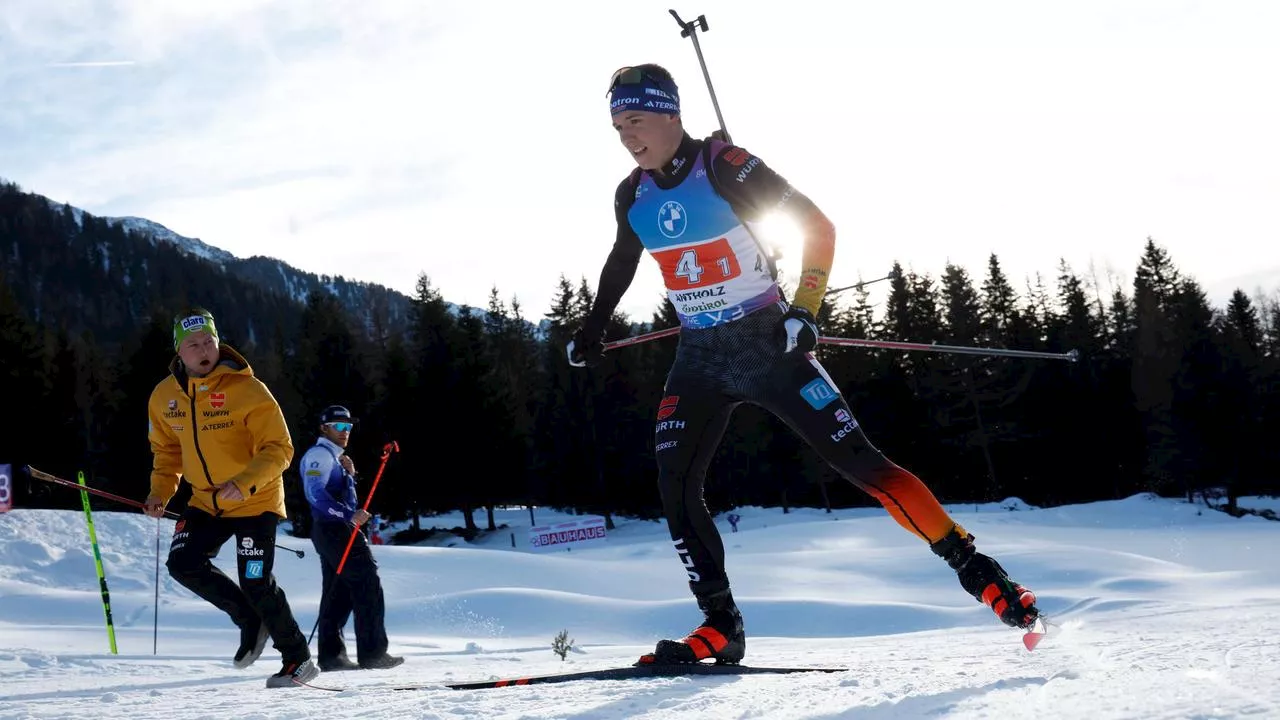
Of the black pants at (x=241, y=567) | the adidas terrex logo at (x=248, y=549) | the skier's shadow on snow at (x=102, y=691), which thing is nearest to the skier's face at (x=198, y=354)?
the black pants at (x=241, y=567)

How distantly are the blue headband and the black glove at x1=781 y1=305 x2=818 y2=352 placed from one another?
1.07 meters

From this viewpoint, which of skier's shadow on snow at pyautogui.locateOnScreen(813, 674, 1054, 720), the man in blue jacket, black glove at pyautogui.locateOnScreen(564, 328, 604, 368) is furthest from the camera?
the man in blue jacket

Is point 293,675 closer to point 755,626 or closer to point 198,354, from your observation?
point 198,354

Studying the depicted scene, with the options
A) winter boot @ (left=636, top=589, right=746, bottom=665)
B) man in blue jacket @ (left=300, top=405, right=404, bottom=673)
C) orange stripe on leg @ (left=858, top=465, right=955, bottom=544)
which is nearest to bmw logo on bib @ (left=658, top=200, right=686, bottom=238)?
orange stripe on leg @ (left=858, top=465, right=955, bottom=544)

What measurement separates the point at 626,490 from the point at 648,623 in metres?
25.7

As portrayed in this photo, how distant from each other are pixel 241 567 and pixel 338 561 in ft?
8.56

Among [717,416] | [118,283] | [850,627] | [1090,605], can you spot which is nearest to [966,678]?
[717,416]

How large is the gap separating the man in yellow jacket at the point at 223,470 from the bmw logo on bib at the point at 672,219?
7.58 feet

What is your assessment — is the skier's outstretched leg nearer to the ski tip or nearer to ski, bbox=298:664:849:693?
the ski tip

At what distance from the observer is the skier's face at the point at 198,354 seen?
16.6 feet

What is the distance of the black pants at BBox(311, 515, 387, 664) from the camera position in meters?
7.57

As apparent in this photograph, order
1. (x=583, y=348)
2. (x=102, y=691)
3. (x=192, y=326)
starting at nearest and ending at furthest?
1. (x=102, y=691)
2. (x=583, y=348)
3. (x=192, y=326)

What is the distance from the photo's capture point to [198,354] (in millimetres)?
5086

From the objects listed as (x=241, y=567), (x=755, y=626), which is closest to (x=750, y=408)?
(x=755, y=626)
